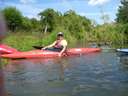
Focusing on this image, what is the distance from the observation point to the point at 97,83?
32.0 feet

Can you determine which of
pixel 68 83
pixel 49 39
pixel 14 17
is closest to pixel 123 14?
pixel 14 17

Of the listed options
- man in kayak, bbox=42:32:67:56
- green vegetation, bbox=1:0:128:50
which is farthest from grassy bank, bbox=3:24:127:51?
man in kayak, bbox=42:32:67:56

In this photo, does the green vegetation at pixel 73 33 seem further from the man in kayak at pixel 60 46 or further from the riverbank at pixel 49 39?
the man in kayak at pixel 60 46

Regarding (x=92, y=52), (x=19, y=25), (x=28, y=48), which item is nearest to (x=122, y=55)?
(x=92, y=52)

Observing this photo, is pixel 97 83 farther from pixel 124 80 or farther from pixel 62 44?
pixel 62 44

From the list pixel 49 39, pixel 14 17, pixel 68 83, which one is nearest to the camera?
pixel 68 83

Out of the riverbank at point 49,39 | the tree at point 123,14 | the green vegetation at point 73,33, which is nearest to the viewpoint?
the riverbank at point 49,39

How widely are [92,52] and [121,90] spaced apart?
13155 millimetres

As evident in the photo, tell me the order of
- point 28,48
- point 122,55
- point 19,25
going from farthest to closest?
1. point 19,25
2. point 28,48
3. point 122,55

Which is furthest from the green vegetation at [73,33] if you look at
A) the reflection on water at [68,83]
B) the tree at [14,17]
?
the tree at [14,17]

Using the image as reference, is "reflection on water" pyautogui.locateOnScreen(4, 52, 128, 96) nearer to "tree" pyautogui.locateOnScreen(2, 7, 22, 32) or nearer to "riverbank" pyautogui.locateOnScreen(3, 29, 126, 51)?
"riverbank" pyautogui.locateOnScreen(3, 29, 126, 51)

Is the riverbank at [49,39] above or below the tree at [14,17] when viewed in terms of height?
below

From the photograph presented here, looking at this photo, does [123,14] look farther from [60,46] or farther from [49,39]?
[60,46]

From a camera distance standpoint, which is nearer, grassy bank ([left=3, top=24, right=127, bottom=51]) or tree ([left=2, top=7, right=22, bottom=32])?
grassy bank ([left=3, top=24, right=127, bottom=51])
